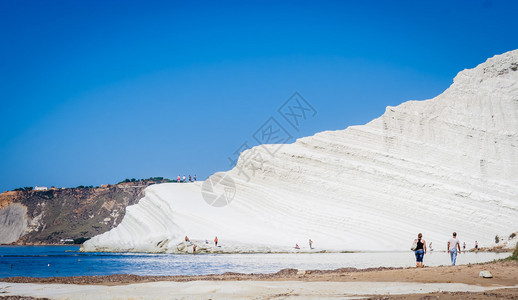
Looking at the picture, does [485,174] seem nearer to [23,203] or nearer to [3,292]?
[3,292]

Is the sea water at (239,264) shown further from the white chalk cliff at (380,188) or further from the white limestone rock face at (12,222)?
the white limestone rock face at (12,222)

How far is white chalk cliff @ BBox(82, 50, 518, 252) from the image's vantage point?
31.3m

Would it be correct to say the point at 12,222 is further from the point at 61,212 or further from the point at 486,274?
the point at 486,274

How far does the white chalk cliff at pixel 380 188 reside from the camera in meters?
31.3

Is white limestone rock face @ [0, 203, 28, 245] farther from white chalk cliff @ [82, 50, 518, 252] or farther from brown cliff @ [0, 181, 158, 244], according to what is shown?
white chalk cliff @ [82, 50, 518, 252]

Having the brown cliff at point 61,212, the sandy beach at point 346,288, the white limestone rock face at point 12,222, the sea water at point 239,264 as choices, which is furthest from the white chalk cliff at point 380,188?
the white limestone rock face at point 12,222

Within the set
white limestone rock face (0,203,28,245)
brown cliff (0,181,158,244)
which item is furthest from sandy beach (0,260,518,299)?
white limestone rock face (0,203,28,245)

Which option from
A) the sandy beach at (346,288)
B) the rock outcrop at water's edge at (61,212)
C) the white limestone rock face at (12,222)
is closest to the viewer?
the sandy beach at (346,288)

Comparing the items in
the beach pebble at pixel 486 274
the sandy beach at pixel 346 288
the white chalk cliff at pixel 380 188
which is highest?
the white chalk cliff at pixel 380 188

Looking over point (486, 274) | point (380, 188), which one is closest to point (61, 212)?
point (380, 188)

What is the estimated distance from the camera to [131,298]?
9.15m

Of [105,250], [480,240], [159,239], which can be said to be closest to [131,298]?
[159,239]

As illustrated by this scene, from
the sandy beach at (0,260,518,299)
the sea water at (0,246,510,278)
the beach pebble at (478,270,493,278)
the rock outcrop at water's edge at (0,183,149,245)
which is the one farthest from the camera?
the rock outcrop at water's edge at (0,183,149,245)

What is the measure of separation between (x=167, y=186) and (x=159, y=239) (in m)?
8.68
